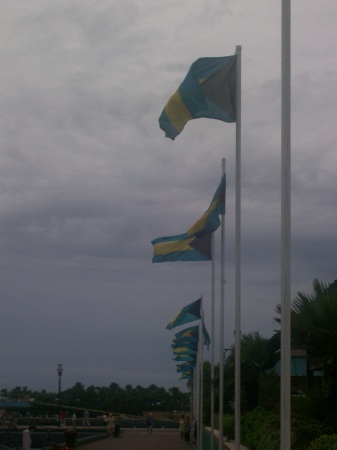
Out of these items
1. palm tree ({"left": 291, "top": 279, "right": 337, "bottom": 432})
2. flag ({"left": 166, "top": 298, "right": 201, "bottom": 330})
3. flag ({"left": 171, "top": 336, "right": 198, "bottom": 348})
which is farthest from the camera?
flag ({"left": 171, "top": 336, "right": 198, "bottom": 348})

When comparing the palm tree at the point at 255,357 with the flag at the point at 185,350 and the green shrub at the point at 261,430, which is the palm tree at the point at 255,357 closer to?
the green shrub at the point at 261,430

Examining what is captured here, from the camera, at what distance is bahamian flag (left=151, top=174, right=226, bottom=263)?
60.3 feet

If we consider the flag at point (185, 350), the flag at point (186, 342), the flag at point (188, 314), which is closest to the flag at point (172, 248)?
the flag at point (188, 314)

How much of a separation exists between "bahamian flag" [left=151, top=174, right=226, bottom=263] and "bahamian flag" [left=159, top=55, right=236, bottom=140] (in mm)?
3120

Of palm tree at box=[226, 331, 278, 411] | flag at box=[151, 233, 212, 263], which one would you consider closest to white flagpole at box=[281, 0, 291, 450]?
flag at box=[151, 233, 212, 263]

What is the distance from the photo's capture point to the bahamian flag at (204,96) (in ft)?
47.9

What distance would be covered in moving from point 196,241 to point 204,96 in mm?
7983

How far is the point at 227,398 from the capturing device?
3534cm

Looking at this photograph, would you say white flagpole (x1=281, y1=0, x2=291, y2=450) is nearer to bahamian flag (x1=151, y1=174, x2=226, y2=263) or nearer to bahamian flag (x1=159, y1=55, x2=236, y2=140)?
bahamian flag (x1=159, y1=55, x2=236, y2=140)

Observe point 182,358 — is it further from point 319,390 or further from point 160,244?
point 319,390

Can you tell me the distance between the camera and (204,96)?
14.9 metres

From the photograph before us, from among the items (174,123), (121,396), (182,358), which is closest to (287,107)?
(174,123)

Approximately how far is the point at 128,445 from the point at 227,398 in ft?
24.4

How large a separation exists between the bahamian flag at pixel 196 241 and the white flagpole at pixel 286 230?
6.20 m
